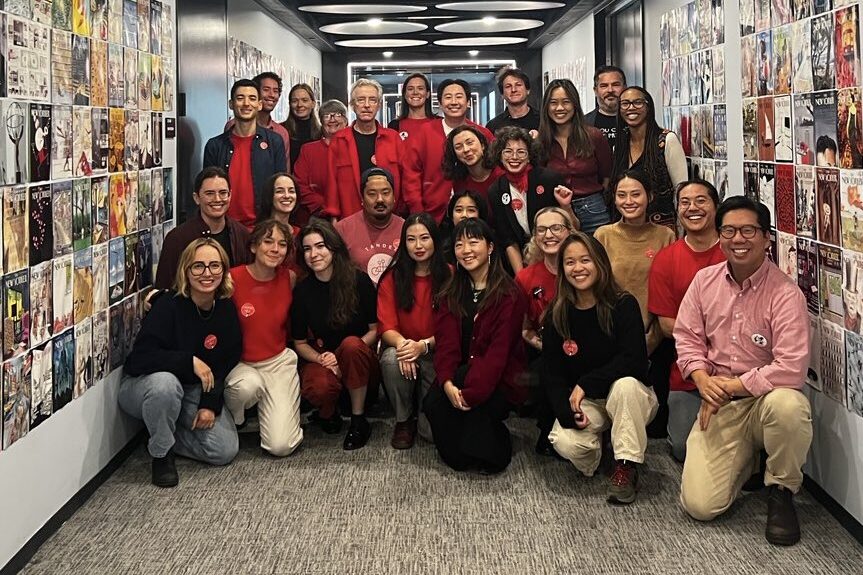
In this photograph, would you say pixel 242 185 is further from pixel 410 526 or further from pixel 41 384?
pixel 410 526

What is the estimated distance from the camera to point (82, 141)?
11.0ft

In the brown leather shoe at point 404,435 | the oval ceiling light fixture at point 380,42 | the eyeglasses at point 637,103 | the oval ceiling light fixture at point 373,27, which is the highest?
the oval ceiling light fixture at point 380,42

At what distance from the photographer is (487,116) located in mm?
10672

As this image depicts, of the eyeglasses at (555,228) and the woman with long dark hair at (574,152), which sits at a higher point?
the woman with long dark hair at (574,152)

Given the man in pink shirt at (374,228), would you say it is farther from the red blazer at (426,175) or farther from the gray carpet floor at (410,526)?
the gray carpet floor at (410,526)

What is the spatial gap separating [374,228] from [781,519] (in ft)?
7.69

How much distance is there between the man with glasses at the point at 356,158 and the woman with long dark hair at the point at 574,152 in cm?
82

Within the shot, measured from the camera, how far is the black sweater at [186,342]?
12.0 feet

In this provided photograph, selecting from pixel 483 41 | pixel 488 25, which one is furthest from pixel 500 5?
pixel 483 41

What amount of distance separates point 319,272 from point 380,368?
524 millimetres

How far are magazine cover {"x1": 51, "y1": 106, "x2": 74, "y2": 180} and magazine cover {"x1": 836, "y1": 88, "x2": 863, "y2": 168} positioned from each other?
8.68ft

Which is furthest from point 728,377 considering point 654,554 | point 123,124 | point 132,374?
point 123,124

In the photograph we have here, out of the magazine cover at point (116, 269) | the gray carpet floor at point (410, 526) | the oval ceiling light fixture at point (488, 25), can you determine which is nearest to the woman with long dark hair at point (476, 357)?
the gray carpet floor at point (410, 526)

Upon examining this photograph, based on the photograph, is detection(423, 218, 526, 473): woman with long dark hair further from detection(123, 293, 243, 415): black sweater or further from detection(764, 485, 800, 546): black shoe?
detection(764, 485, 800, 546): black shoe
